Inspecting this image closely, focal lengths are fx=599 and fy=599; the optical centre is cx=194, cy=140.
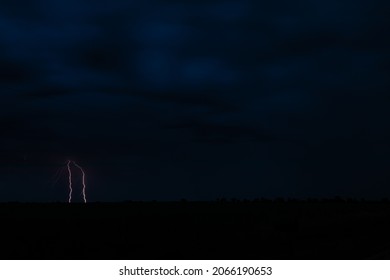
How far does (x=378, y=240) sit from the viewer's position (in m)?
24.6

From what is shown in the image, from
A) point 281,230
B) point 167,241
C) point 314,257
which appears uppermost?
point 281,230

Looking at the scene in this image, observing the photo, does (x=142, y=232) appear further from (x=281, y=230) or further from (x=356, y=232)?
(x=356, y=232)

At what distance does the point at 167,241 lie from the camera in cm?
2436
